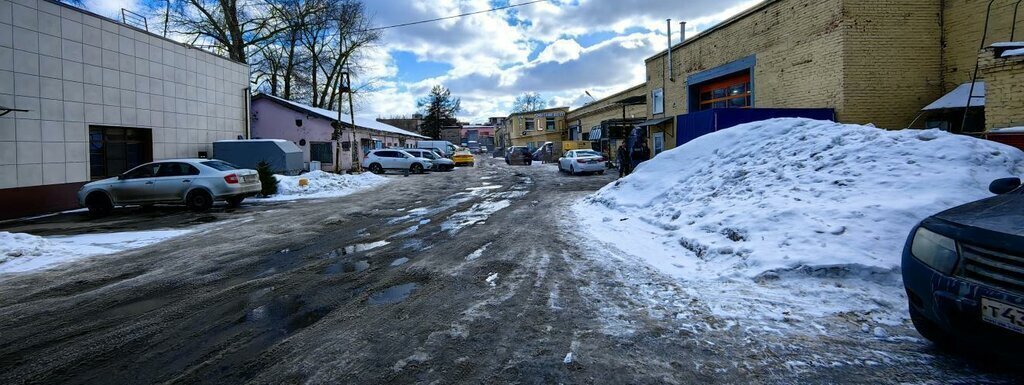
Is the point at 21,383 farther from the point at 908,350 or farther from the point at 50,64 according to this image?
the point at 50,64

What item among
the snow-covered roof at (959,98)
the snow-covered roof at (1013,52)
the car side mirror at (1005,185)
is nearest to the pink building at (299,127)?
the snow-covered roof at (959,98)

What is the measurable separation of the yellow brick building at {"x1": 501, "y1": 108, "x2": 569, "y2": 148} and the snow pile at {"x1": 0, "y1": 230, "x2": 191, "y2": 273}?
54.1 m

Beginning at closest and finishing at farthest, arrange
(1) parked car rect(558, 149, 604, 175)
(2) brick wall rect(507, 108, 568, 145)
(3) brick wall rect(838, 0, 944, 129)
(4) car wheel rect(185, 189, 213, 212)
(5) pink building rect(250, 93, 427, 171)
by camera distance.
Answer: (4) car wheel rect(185, 189, 213, 212) → (3) brick wall rect(838, 0, 944, 129) → (1) parked car rect(558, 149, 604, 175) → (5) pink building rect(250, 93, 427, 171) → (2) brick wall rect(507, 108, 568, 145)

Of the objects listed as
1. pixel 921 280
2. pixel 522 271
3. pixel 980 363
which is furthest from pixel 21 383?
pixel 980 363

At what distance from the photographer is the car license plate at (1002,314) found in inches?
103

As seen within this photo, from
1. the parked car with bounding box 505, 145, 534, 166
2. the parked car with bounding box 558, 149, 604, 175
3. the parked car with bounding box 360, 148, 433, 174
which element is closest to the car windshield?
the parked car with bounding box 558, 149, 604, 175

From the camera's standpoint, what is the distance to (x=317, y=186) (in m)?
19.3

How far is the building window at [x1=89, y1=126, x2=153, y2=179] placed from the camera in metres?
15.2

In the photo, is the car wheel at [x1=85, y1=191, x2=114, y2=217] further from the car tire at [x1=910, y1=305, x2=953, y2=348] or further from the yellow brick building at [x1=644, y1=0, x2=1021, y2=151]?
the yellow brick building at [x1=644, y1=0, x2=1021, y2=151]

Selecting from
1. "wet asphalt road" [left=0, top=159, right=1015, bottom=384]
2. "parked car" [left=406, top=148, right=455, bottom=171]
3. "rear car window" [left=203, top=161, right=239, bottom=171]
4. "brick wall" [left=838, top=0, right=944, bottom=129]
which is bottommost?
"wet asphalt road" [left=0, top=159, right=1015, bottom=384]

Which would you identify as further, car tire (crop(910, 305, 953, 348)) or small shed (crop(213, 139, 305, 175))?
small shed (crop(213, 139, 305, 175))

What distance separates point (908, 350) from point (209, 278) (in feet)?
22.3

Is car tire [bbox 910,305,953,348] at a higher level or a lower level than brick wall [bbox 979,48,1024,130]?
lower

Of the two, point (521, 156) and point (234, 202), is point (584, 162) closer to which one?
point (521, 156)
